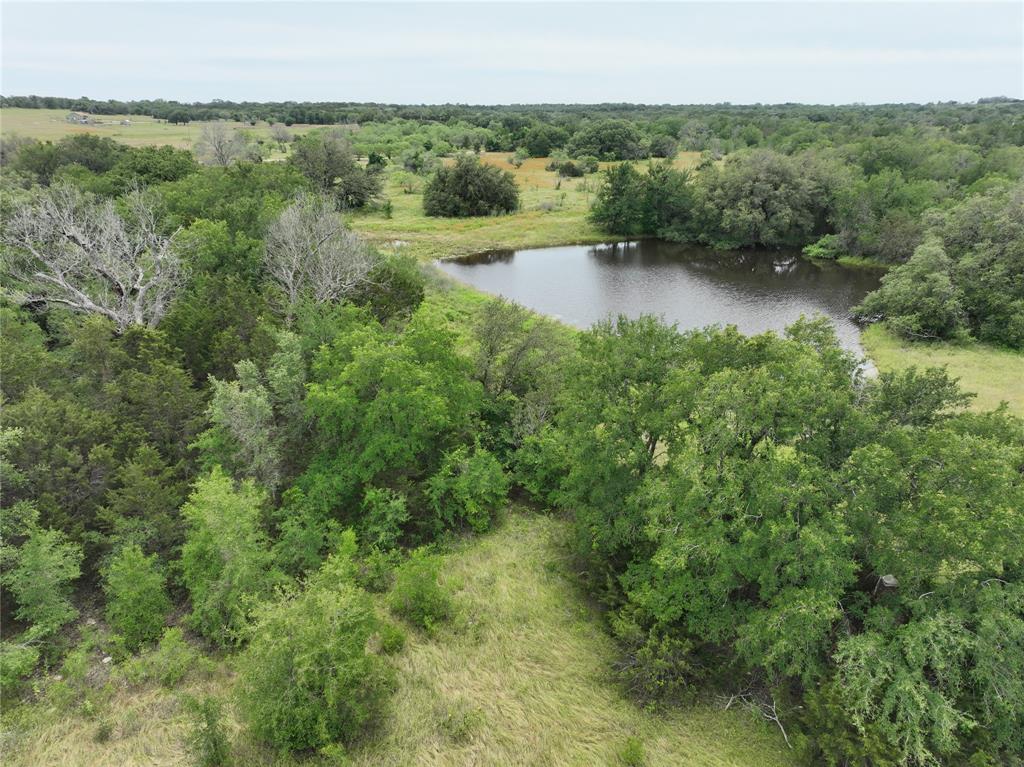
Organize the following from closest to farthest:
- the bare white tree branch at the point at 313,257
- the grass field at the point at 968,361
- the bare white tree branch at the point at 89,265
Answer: the bare white tree branch at the point at 89,265 → the bare white tree branch at the point at 313,257 → the grass field at the point at 968,361

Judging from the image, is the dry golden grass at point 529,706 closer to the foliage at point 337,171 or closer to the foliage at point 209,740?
the foliage at point 209,740

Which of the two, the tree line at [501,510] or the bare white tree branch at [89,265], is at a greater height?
the bare white tree branch at [89,265]

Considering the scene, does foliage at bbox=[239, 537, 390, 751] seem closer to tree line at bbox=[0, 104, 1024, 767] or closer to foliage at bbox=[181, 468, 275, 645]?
tree line at bbox=[0, 104, 1024, 767]

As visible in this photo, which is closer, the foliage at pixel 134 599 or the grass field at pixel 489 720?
the grass field at pixel 489 720

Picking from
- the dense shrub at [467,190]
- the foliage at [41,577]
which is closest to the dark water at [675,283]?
the dense shrub at [467,190]

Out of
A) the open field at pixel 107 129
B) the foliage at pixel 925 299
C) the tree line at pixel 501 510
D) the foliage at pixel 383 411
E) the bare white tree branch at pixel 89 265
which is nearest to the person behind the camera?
the tree line at pixel 501 510

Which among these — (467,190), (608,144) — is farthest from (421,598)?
(608,144)

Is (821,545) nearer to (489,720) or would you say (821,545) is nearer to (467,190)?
(489,720)
